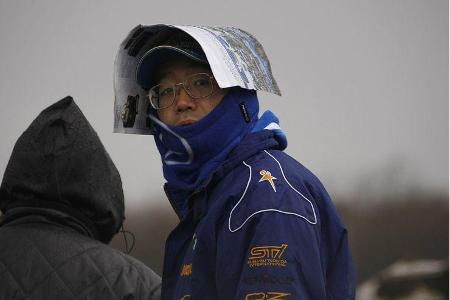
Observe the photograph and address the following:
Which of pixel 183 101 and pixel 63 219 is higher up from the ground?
pixel 183 101

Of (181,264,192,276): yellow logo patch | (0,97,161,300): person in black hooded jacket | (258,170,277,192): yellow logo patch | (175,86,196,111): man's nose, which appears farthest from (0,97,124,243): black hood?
(258,170,277,192): yellow logo patch

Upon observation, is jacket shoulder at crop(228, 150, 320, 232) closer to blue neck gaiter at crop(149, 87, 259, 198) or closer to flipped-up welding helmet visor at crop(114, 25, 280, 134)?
blue neck gaiter at crop(149, 87, 259, 198)

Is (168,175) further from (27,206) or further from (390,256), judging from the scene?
(390,256)

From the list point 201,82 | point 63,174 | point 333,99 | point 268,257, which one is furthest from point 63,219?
point 333,99

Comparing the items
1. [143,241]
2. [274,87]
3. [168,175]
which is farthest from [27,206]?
[143,241]

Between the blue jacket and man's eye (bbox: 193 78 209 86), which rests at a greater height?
man's eye (bbox: 193 78 209 86)

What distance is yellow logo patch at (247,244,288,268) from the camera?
1951 millimetres

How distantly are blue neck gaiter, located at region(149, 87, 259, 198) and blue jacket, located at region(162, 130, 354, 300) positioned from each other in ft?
0.14

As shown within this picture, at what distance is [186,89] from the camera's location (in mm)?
2393

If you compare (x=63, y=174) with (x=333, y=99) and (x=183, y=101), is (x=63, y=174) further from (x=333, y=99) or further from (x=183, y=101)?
(x=333, y=99)

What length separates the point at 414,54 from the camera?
4.55 meters

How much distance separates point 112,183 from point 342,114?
5.99 feet

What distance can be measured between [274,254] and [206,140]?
0.42m

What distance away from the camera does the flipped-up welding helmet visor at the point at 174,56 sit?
233 cm
